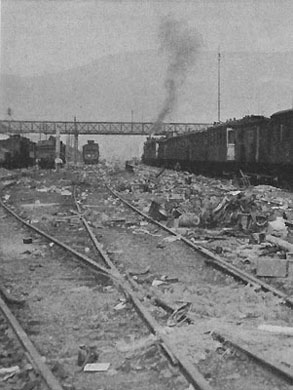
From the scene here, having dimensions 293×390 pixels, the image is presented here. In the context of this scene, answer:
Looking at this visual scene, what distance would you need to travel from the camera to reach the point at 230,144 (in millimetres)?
29141

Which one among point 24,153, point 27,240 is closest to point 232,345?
point 27,240

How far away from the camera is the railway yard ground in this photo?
4.50 metres

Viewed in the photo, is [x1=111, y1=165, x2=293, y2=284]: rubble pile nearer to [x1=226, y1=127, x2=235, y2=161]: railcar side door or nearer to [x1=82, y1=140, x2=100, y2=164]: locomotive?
[x1=226, y1=127, x2=235, y2=161]: railcar side door

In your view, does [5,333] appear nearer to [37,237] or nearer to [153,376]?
[153,376]

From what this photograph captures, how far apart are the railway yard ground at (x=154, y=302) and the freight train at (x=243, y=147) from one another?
819 cm

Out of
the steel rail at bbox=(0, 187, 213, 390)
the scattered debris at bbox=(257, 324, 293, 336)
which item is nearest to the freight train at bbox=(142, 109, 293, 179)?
the steel rail at bbox=(0, 187, 213, 390)

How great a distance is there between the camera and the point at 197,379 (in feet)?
13.5

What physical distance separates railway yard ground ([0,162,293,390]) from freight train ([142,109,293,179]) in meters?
8.19

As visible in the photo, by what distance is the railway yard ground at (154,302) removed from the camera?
4.50 meters

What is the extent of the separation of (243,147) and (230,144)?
185 cm

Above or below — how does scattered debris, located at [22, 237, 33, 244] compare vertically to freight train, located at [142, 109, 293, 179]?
below

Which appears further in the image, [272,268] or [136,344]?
[272,268]

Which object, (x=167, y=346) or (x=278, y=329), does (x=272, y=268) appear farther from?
(x=167, y=346)

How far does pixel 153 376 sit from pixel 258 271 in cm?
383
